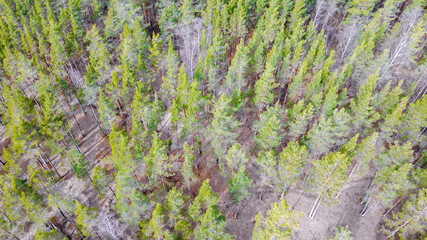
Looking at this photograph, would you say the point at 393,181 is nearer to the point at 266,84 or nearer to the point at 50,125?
the point at 266,84

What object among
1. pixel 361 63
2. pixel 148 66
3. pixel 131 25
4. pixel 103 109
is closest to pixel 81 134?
pixel 103 109

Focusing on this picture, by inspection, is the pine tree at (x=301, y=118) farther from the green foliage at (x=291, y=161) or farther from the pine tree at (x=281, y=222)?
the pine tree at (x=281, y=222)

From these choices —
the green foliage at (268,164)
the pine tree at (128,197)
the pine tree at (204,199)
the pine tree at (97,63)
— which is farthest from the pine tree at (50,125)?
the green foliage at (268,164)

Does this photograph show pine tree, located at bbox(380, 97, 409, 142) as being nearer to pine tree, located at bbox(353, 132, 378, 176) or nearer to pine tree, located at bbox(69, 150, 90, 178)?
pine tree, located at bbox(353, 132, 378, 176)

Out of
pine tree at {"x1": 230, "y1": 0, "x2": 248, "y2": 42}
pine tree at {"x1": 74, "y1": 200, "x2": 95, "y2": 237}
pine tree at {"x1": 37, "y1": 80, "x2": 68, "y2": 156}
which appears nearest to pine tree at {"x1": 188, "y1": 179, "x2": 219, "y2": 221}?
pine tree at {"x1": 74, "y1": 200, "x2": 95, "y2": 237}

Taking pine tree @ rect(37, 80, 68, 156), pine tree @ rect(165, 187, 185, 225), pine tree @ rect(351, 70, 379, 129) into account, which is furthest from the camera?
pine tree @ rect(37, 80, 68, 156)

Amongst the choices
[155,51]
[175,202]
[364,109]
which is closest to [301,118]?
[364,109]
